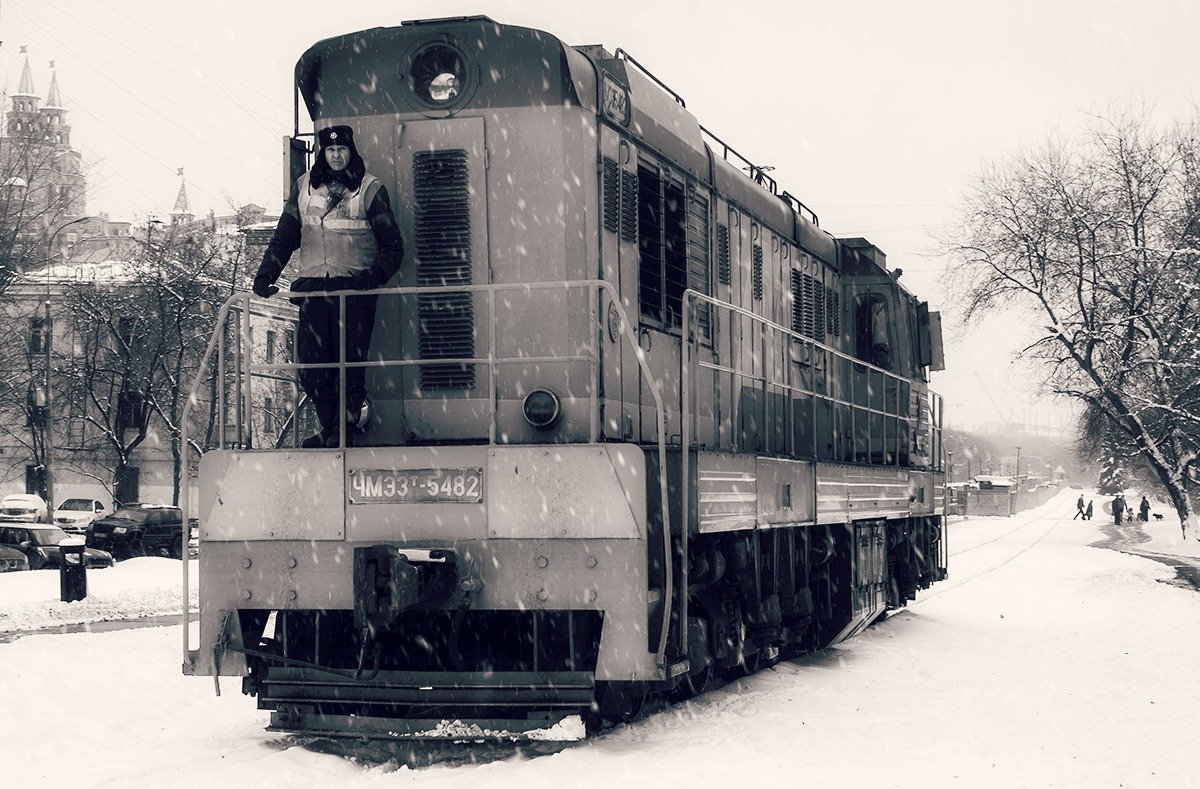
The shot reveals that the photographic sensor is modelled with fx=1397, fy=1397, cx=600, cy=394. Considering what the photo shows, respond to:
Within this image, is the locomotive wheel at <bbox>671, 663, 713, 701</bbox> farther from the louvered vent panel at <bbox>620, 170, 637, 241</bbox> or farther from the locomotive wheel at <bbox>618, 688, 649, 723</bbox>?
the louvered vent panel at <bbox>620, 170, 637, 241</bbox>

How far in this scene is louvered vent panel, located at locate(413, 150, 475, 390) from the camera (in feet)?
26.0

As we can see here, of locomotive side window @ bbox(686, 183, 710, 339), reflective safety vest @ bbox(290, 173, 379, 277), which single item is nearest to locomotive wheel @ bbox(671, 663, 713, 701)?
locomotive side window @ bbox(686, 183, 710, 339)

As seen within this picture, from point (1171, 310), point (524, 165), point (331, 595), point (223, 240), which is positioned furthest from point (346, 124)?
point (223, 240)

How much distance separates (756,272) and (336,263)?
4.16 m

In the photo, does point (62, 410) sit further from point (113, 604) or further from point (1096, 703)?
point (1096, 703)

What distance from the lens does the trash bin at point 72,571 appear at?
19281 millimetres

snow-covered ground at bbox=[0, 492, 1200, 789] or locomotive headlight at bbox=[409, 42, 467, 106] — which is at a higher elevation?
locomotive headlight at bbox=[409, 42, 467, 106]

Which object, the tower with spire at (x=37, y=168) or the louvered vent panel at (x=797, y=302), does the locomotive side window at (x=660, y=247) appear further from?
the tower with spire at (x=37, y=168)

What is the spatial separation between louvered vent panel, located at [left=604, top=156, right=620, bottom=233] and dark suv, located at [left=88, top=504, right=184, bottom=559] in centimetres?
2615

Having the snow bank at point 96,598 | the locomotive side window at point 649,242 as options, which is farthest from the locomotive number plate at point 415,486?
the snow bank at point 96,598

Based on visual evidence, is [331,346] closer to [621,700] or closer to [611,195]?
[611,195]

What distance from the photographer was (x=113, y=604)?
63.3 feet

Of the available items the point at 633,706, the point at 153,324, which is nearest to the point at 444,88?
the point at 633,706

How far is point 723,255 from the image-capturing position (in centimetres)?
1001
